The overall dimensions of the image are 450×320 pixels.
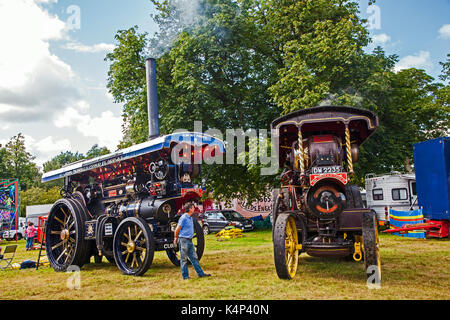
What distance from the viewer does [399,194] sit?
16.4 metres

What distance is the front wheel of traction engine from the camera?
19.4ft

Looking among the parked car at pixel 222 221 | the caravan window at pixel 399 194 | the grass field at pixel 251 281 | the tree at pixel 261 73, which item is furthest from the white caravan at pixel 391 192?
the grass field at pixel 251 281

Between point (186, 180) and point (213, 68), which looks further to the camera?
point (213, 68)

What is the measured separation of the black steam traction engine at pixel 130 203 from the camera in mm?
7531

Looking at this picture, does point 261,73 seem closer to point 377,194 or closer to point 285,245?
point 377,194

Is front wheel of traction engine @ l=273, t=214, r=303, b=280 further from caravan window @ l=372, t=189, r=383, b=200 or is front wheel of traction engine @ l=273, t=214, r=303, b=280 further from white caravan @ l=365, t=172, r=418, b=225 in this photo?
caravan window @ l=372, t=189, r=383, b=200

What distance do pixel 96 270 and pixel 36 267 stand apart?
2.00 m

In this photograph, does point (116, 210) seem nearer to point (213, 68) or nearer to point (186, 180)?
point (186, 180)

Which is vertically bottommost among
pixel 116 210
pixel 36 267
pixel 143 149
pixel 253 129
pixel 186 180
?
pixel 36 267

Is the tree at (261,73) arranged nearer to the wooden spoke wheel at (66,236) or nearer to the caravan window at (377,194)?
the caravan window at (377,194)

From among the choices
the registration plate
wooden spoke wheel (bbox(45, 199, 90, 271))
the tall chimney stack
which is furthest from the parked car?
the registration plate


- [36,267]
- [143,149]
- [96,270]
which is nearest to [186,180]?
[143,149]

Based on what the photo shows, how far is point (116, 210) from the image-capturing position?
28.0ft
